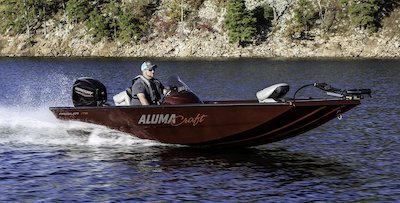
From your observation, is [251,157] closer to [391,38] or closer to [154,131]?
[154,131]

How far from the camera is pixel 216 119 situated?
18.2 m

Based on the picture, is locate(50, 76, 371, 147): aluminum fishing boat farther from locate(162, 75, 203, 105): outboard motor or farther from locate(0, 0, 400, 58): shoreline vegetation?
locate(0, 0, 400, 58): shoreline vegetation

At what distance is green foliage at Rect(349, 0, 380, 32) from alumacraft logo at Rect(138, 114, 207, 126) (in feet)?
270

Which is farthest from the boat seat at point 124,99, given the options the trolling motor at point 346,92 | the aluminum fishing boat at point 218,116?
the trolling motor at point 346,92

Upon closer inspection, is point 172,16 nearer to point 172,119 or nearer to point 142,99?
point 142,99

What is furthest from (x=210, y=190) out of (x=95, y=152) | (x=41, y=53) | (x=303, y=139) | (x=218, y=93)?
(x=41, y=53)

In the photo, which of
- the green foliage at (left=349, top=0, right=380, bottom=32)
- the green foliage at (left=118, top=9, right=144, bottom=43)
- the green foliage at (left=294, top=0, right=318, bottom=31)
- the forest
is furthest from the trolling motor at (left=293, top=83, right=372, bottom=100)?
the green foliage at (left=118, top=9, right=144, bottom=43)

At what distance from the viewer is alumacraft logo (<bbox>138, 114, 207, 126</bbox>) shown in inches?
721

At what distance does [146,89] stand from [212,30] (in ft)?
271

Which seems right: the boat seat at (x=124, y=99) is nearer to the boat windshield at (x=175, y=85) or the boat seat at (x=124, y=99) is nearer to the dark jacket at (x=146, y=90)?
the dark jacket at (x=146, y=90)

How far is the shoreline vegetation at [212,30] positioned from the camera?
95562mm

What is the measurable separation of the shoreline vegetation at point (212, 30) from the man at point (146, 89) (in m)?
75.7

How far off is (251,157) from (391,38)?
8136 cm

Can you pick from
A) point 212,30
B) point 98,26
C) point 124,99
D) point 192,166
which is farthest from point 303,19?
point 192,166
